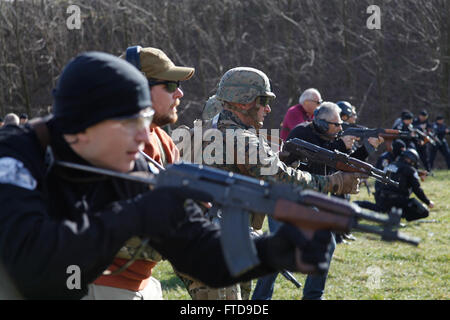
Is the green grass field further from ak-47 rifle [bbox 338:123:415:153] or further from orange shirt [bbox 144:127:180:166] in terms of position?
orange shirt [bbox 144:127:180:166]

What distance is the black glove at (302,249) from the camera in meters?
2.08

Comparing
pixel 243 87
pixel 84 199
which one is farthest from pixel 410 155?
pixel 84 199

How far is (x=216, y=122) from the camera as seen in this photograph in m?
4.46

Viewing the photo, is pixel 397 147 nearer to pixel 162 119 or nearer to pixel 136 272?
pixel 162 119

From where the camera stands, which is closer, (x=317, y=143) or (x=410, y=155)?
(x=317, y=143)

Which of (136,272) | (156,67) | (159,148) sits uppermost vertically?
(156,67)

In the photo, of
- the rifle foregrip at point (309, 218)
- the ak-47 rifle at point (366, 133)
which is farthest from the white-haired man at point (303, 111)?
the rifle foregrip at point (309, 218)

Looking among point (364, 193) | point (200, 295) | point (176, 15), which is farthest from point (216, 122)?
point (176, 15)

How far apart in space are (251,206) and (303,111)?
7397 millimetres

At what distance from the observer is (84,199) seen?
231cm

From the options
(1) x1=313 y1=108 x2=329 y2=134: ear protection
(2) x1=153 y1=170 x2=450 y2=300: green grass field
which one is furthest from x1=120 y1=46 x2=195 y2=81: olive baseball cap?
(1) x1=313 y1=108 x2=329 y2=134: ear protection

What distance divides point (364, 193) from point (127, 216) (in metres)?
12.4

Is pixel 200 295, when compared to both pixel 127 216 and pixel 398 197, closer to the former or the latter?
pixel 127 216

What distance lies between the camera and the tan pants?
2.74 metres
